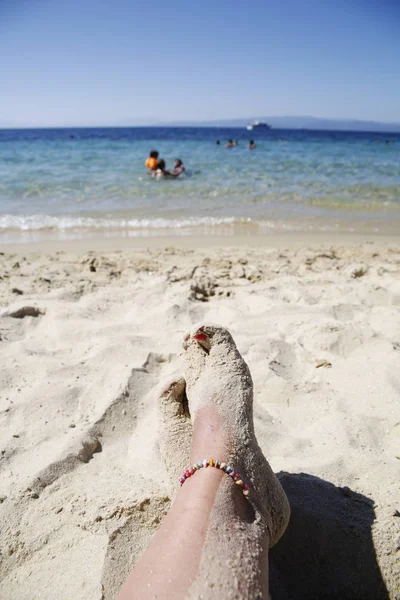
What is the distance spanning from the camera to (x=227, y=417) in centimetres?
131

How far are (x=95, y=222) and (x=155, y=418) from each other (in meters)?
4.41

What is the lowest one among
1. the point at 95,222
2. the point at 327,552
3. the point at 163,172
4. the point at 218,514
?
the point at 327,552

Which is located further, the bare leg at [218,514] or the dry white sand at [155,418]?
the dry white sand at [155,418]

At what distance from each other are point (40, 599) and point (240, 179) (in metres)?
8.69

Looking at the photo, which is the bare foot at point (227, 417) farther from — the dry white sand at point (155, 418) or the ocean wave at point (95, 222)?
the ocean wave at point (95, 222)

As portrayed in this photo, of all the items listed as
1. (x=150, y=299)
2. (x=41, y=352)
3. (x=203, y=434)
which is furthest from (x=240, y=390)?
(x=150, y=299)

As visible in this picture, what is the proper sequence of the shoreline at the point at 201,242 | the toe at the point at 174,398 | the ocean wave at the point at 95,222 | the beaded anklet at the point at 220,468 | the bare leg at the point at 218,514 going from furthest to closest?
the ocean wave at the point at 95,222 → the shoreline at the point at 201,242 → the toe at the point at 174,398 → the beaded anklet at the point at 220,468 → the bare leg at the point at 218,514

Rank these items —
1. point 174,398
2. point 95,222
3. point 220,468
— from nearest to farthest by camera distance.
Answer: point 220,468
point 174,398
point 95,222

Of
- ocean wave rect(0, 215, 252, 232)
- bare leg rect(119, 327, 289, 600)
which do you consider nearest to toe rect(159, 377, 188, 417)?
bare leg rect(119, 327, 289, 600)

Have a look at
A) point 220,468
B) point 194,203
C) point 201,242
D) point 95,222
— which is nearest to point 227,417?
point 220,468

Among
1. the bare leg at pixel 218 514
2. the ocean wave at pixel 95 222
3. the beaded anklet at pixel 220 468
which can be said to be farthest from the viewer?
the ocean wave at pixel 95 222

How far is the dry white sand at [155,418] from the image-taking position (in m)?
1.21

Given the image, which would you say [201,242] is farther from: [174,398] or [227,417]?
[227,417]

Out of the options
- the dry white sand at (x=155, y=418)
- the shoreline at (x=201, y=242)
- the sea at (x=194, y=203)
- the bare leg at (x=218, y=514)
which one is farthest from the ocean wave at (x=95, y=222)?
the bare leg at (x=218, y=514)
